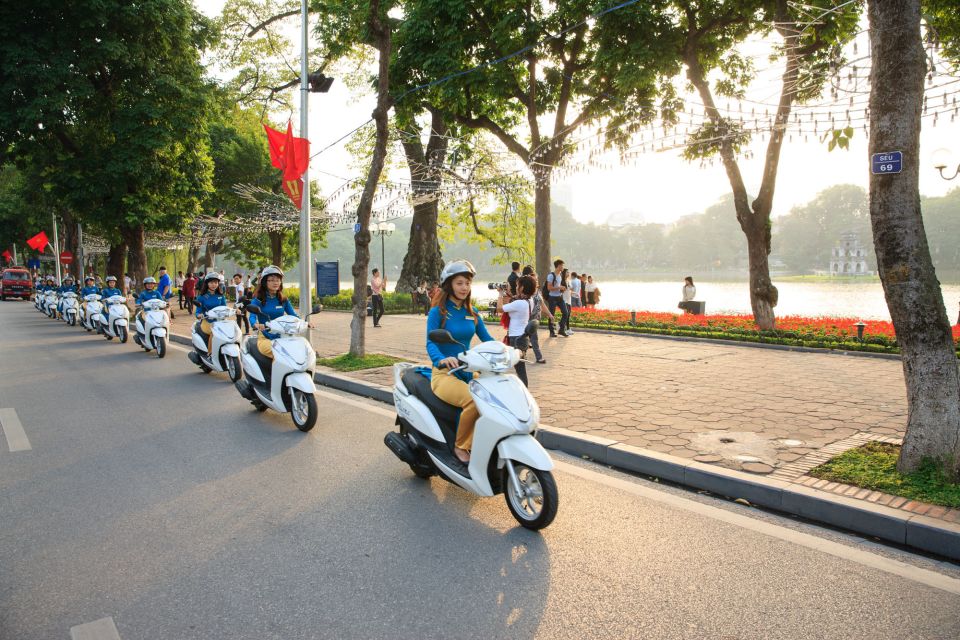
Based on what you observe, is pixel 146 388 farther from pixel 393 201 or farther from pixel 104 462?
pixel 393 201

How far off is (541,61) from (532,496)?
Result: 1663 cm

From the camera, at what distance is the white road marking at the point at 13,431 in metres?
5.75

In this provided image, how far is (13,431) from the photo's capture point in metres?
6.30

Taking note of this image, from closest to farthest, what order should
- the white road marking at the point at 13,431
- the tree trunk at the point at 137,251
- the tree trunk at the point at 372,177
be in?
the white road marking at the point at 13,431 → the tree trunk at the point at 372,177 → the tree trunk at the point at 137,251

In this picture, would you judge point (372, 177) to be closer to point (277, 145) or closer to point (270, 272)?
point (277, 145)

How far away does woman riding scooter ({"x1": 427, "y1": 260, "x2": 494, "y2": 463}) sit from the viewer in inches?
163

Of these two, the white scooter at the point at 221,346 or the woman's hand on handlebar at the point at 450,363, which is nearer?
the woman's hand on handlebar at the point at 450,363

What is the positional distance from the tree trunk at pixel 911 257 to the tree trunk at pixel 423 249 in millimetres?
21764

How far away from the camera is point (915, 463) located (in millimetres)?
4281

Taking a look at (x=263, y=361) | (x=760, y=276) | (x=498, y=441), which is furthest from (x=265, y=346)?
(x=760, y=276)

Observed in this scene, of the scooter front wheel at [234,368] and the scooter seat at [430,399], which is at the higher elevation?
the scooter seat at [430,399]

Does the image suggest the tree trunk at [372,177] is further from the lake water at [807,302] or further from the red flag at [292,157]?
the lake water at [807,302]

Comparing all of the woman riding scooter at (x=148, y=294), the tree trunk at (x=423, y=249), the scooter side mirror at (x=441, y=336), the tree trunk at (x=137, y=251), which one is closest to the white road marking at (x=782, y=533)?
the scooter side mirror at (x=441, y=336)

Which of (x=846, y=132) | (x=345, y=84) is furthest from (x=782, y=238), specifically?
(x=846, y=132)
